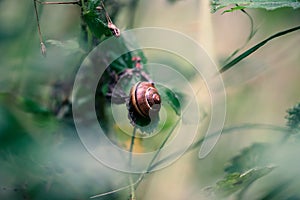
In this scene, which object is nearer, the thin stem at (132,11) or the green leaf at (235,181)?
the green leaf at (235,181)

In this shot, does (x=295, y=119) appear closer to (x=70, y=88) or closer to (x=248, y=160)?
(x=248, y=160)

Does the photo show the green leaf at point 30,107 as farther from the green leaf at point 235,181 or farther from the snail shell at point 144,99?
the green leaf at point 235,181

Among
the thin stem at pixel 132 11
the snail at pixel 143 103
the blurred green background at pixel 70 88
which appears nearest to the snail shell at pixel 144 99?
the snail at pixel 143 103

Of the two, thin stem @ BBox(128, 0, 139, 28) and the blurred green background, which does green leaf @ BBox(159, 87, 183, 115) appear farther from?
thin stem @ BBox(128, 0, 139, 28)

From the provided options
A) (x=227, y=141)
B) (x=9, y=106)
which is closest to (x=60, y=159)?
(x=9, y=106)

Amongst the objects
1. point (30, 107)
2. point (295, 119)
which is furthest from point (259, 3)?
point (30, 107)

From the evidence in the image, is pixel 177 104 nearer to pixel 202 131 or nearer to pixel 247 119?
pixel 202 131

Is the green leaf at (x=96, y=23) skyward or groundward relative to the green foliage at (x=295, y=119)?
skyward
